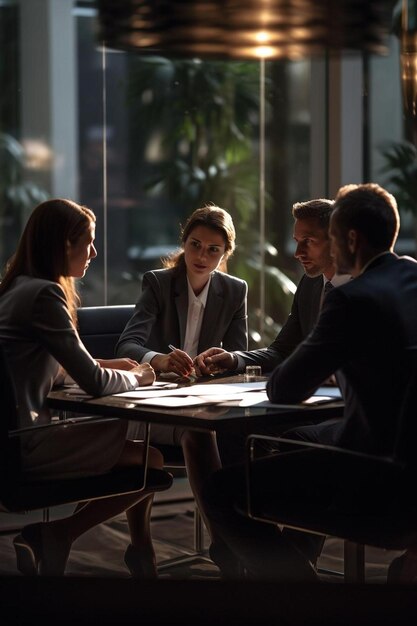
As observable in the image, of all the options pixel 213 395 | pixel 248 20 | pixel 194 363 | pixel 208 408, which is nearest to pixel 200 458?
pixel 194 363

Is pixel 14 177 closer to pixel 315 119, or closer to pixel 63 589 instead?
pixel 315 119

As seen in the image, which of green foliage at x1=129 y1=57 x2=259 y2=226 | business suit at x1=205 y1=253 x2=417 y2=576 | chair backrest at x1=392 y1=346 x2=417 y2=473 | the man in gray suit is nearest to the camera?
chair backrest at x1=392 y1=346 x2=417 y2=473

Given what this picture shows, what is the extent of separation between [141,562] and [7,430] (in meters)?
0.96

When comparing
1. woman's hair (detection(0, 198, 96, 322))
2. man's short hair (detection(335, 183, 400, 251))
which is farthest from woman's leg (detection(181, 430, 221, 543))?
man's short hair (detection(335, 183, 400, 251))

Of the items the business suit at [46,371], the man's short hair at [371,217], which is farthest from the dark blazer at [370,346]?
the business suit at [46,371]

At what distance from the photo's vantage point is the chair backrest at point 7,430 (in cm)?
314

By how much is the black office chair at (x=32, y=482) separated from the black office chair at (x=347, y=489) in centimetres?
47

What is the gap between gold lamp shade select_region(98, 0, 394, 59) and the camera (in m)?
3.20

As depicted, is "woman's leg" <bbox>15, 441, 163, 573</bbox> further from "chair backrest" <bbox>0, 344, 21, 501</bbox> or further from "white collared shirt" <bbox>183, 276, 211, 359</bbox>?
"white collared shirt" <bbox>183, 276, 211, 359</bbox>

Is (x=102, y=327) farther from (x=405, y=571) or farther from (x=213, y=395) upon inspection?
(x=405, y=571)

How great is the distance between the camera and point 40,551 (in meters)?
3.51

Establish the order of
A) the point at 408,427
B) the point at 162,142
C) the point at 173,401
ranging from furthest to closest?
the point at 162,142 → the point at 173,401 → the point at 408,427

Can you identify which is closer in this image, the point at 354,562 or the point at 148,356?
the point at 354,562

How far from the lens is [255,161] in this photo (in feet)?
20.6
